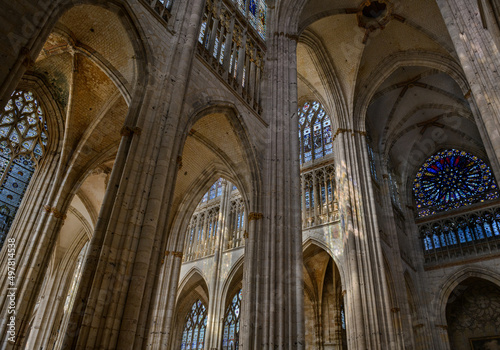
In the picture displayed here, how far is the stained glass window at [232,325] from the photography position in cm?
1752

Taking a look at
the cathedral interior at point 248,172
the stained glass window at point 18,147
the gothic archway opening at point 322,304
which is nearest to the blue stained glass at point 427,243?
the cathedral interior at point 248,172

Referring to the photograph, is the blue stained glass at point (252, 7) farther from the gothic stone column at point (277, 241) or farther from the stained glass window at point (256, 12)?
the gothic stone column at point (277, 241)

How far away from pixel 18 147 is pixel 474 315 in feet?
71.6

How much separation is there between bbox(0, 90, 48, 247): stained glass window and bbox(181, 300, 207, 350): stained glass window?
1177cm

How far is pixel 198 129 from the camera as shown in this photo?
11039mm

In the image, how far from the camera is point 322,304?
18.2m

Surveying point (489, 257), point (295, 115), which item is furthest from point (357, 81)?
point (489, 257)

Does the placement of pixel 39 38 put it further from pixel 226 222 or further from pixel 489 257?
pixel 489 257

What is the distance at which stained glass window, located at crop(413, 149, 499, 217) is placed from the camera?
2061 centimetres

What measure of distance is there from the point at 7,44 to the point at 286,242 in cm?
675

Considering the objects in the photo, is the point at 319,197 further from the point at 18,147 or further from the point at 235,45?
the point at 18,147

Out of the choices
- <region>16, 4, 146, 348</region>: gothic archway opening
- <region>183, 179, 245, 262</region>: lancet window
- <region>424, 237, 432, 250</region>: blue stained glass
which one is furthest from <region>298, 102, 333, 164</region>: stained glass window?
<region>16, 4, 146, 348</region>: gothic archway opening

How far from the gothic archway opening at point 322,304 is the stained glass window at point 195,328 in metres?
5.48

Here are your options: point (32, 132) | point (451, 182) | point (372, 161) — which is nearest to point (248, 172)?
point (32, 132)
